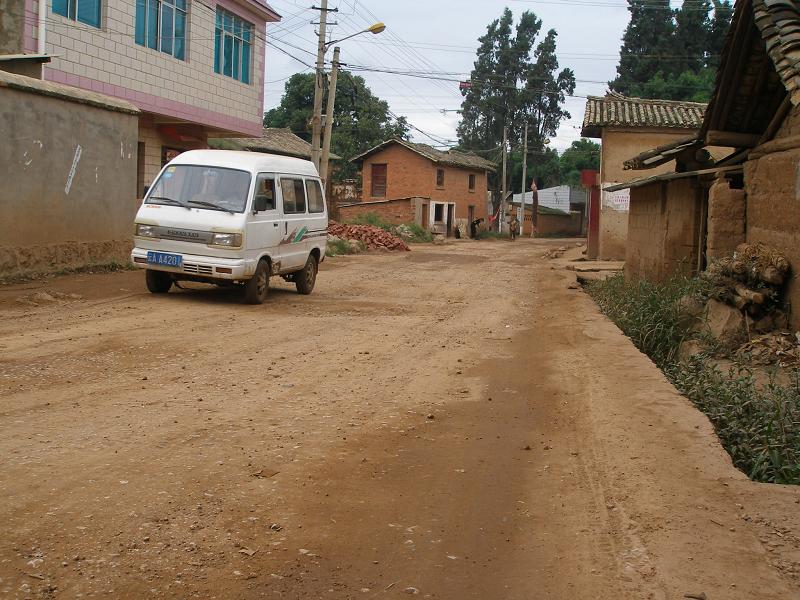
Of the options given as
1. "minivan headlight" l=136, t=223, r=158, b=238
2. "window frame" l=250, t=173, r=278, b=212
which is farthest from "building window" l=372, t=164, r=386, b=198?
"minivan headlight" l=136, t=223, r=158, b=238

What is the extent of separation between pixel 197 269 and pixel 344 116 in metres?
50.4

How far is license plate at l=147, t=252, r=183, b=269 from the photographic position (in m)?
11.8

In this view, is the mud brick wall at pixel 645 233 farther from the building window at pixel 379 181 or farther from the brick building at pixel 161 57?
the building window at pixel 379 181

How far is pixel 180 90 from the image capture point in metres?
22.5

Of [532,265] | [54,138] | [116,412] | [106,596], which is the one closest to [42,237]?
[54,138]

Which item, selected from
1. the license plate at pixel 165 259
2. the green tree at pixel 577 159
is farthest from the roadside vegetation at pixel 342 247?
the green tree at pixel 577 159

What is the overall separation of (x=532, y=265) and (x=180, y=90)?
12311mm

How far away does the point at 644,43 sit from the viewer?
199ft

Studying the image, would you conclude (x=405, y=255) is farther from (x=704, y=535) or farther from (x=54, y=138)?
(x=704, y=535)

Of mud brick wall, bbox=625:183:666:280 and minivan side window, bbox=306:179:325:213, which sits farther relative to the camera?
minivan side window, bbox=306:179:325:213

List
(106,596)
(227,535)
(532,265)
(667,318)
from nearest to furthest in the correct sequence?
(106,596) < (227,535) < (667,318) < (532,265)

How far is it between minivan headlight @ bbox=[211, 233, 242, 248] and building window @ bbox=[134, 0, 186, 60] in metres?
11.0

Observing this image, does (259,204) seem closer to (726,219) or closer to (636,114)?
(726,219)

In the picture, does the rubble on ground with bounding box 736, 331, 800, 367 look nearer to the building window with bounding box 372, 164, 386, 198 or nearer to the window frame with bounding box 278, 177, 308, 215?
the window frame with bounding box 278, 177, 308, 215
